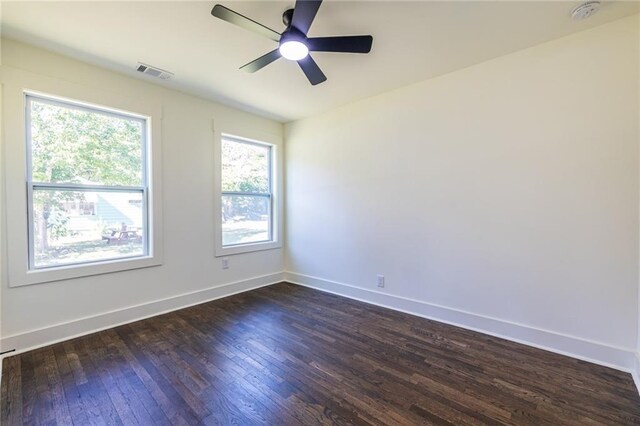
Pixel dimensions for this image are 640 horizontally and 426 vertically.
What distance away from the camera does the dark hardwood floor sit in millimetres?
1689

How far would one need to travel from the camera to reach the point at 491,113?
268 cm

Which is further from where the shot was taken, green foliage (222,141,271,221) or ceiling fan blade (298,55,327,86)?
green foliage (222,141,271,221)

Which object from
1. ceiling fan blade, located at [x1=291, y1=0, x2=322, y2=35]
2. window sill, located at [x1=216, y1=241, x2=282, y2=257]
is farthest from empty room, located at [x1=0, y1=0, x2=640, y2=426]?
window sill, located at [x1=216, y1=241, x2=282, y2=257]

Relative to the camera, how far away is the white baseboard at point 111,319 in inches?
94.6

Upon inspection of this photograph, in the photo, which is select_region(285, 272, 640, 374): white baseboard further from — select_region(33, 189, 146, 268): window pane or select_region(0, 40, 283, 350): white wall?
select_region(33, 189, 146, 268): window pane

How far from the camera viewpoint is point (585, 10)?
1.97 m

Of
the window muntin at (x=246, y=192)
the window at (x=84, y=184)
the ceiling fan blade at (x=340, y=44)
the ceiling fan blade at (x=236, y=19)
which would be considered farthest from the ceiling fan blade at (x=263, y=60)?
the window muntin at (x=246, y=192)

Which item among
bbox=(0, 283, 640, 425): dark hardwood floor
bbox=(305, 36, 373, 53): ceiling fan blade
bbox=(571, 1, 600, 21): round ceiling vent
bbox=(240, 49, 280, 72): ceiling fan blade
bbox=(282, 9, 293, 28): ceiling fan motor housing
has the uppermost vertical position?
bbox=(571, 1, 600, 21): round ceiling vent

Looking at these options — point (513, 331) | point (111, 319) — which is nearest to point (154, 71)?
point (111, 319)

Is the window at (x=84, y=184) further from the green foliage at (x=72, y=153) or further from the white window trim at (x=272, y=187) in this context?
the white window trim at (x=272, y=187)

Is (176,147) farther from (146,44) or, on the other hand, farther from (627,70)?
(627,70)

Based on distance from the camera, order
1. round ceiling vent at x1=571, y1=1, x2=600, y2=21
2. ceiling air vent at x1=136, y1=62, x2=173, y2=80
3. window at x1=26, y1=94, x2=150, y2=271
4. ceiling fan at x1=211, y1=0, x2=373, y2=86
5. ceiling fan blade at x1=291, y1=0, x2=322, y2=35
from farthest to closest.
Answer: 1. ceiling air vent at x1=136, y1=62, x2=173, y2=80
2. window at x1=26, y1=94, x2=150, y2=271
3. round ceiling vent at x1=571, y1=1, x2=600, y2=21
4. ceiling fan at x1=211, y1=0, x2=373, y2=86
5. ceiling fan blade at x1=291, y1=0, x2=322, y2=35

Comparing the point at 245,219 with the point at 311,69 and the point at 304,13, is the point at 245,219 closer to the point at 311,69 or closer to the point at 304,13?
the point at 311,69

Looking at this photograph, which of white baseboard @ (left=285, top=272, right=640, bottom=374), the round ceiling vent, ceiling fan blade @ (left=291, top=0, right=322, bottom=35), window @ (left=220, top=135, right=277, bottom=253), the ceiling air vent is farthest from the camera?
window @ (left=220, top=135, right=277, bottom=253)
